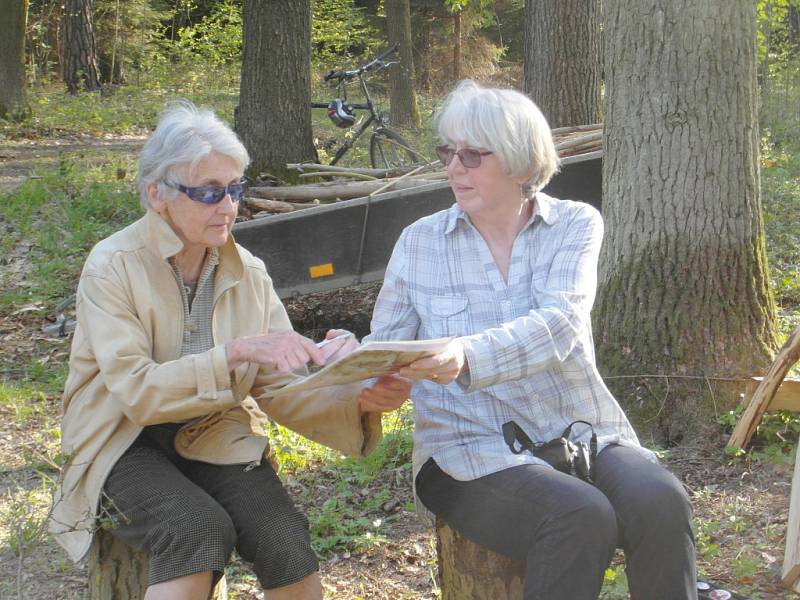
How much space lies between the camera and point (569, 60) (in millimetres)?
8195

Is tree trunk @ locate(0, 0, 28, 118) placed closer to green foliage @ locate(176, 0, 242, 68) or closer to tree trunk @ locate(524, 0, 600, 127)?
tree trunk @ locate(524, 0, 600, 127)

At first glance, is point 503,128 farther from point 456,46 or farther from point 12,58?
point 456,46

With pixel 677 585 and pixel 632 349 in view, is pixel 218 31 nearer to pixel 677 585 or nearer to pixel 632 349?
pixel 632 349

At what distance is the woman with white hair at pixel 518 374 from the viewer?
257cm

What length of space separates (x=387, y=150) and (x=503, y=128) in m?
7.69

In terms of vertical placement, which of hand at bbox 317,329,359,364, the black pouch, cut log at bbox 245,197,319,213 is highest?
cut log at bbox 245,197,319,213

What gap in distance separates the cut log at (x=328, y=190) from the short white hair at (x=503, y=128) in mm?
3565

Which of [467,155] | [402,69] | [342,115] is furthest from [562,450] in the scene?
[402,69]

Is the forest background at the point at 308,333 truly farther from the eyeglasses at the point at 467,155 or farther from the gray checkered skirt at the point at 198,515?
the eyeglasses at the point at 467,155

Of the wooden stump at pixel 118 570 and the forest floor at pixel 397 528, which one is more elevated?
the wooden stump at pixel 118 570

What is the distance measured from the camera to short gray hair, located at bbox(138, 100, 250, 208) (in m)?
2.88

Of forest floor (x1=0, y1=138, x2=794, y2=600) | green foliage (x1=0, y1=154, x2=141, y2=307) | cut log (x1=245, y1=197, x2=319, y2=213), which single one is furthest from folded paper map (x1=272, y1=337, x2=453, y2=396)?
green foliage (x1=0, y1=154, x2=141, y2=307)

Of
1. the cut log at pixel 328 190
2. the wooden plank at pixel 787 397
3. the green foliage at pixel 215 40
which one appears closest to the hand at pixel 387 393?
the wooden plank at pixel 787 397

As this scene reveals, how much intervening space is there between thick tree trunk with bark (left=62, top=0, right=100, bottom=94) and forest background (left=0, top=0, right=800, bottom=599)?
0.08 m
